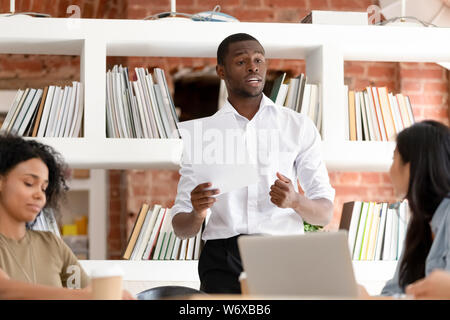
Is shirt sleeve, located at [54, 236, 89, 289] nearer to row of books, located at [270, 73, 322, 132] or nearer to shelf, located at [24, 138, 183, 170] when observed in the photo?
shelf, located at [24, 138, 183, 170]

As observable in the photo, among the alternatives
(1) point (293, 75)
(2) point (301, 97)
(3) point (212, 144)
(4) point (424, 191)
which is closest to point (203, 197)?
(3) point (212, 144)

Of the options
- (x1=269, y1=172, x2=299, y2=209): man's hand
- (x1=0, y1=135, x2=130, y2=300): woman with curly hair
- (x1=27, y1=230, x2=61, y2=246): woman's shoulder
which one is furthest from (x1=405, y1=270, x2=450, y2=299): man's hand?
(x1=27, y1=230, x2=61, y2=246): woman's shoulder

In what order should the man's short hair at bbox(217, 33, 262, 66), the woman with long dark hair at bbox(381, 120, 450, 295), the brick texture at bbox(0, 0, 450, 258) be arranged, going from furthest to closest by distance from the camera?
the brick texture at bbox(0, 0, 450, 258)
the man's short hair at bbox(217, 33, 262, 66)
the woman with long dark hair at bbox(381, 120, 450, 295)

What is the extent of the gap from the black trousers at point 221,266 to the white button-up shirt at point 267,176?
3cm

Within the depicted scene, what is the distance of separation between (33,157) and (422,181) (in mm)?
1019

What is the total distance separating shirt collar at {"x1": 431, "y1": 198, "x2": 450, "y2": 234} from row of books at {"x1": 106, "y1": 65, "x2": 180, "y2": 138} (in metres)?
1.41

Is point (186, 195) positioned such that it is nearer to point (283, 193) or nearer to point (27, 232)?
point (283, 193)

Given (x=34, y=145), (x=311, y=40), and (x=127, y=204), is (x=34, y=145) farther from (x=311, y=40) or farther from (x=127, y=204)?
(x=127, y=204)

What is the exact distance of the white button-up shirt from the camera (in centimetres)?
238

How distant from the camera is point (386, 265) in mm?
2992

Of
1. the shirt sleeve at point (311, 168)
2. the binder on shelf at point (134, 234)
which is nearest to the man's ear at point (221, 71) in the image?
the shirt sleeve at point (311, 168)

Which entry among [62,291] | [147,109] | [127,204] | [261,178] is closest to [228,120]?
[261,178]

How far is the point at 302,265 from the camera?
1428mm

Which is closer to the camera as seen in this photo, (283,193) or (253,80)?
(283,193)
